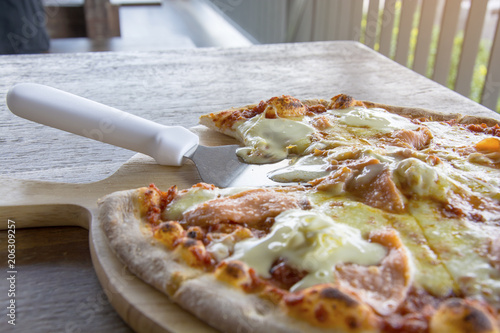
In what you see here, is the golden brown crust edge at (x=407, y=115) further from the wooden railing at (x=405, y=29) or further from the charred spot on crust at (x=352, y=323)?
the wooden railing at (x=405, y=29)

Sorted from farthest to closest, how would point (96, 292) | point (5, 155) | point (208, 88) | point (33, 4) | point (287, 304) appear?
point (33, 4)
point (208, 88)
point (5, 155)
point (96, 292)
point (287, 304)

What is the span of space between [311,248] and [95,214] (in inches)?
24.6

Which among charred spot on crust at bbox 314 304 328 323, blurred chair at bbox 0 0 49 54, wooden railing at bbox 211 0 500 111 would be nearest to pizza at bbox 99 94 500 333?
charred spot on crust at bbox 314 304 328 323

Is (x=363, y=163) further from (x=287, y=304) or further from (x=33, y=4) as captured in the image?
(x=33, y=4)

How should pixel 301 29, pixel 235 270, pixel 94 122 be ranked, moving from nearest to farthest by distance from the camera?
pixel 235 270, pixel 94 122, pixel 301 29

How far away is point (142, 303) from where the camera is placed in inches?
40.1

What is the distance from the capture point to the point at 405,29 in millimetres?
4449

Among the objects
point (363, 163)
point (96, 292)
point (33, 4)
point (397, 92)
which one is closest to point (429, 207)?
point (363, 163)

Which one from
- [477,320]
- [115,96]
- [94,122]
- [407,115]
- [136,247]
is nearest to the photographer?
[477,320]

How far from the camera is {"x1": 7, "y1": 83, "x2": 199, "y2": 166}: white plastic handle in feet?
5.09

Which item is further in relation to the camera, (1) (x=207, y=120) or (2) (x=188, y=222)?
(1) (x=207, y=120)

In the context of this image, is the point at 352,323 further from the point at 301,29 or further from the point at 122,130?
the point at 301,29

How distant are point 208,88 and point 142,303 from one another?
5.88 feet

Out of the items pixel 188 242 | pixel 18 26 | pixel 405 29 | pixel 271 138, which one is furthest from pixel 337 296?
pixel 18 26
